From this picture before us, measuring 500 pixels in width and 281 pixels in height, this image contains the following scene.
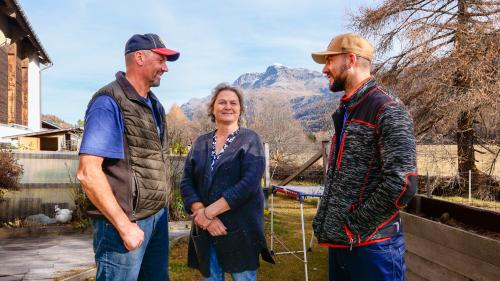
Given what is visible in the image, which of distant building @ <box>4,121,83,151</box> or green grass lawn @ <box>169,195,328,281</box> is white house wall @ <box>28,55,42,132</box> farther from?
green grass lawn @ <box>169,195,328,281</box>

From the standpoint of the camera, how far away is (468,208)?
4.15 m

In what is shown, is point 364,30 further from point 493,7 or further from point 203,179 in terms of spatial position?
point 203,179

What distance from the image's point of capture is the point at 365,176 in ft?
6.51

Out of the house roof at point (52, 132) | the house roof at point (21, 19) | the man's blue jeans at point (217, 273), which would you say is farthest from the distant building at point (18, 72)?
the man's blue jeans at point (217, 273)

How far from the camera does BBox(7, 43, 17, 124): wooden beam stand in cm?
1443

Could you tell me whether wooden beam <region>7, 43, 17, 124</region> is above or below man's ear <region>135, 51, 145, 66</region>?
above

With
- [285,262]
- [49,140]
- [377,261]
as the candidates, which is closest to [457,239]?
[377,261]

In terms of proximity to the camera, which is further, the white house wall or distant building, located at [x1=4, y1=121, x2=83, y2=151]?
the white house wall

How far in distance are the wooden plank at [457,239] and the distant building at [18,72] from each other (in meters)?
11.1

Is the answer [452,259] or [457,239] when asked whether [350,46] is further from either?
[452,259]

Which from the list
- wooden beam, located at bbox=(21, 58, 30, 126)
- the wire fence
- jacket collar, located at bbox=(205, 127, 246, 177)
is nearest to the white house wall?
wooden beam, located at bbox=(21, 58, 30, 126)

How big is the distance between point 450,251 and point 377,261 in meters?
1.44

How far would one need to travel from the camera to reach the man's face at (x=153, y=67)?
7.82 ft

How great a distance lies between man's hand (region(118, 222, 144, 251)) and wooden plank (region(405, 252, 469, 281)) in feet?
7.50
